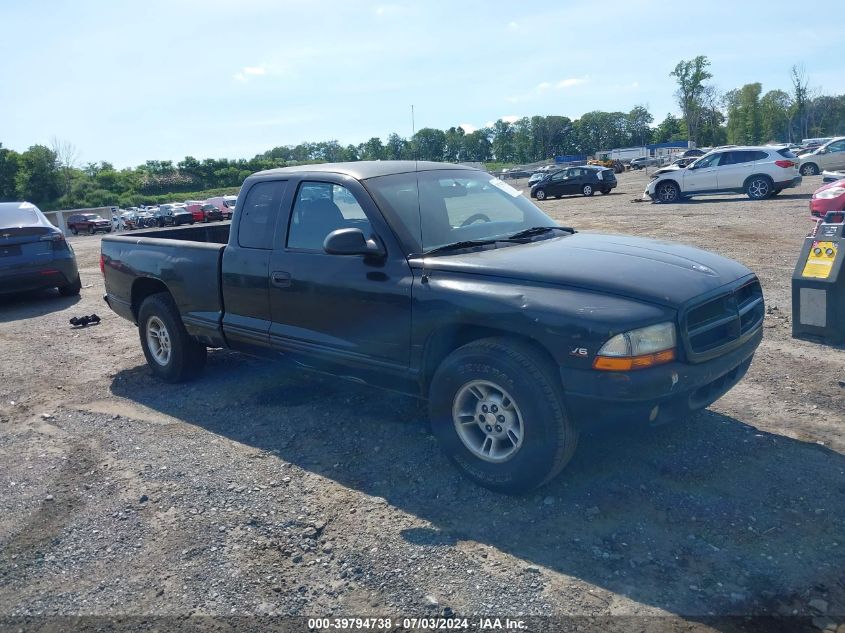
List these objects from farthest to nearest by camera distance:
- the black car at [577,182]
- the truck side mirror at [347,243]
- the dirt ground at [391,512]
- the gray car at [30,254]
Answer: the black car at [577,182], the gray car at [30,254], the truck side mirror at [347,243], the dirt ground at [391,512]

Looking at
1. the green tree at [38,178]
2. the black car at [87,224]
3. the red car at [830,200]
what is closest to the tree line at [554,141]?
the green tree at [38,178]

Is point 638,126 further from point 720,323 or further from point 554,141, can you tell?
point 720,323

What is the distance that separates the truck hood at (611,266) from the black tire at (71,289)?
9.39 metres

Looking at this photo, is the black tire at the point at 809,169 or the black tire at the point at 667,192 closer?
the black tire at the point at 667,192

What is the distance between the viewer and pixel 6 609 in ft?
11.0

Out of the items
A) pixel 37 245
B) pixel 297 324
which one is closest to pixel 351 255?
pixel 297 324

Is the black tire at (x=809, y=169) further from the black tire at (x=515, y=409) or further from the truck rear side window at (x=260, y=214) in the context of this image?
the black tire at (x=515, y=409)

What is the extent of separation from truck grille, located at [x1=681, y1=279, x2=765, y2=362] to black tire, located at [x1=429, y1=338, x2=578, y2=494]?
0.75 meters

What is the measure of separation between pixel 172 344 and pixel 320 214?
2162 mm

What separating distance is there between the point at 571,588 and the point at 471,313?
1523 mm

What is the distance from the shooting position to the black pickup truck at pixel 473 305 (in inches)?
145

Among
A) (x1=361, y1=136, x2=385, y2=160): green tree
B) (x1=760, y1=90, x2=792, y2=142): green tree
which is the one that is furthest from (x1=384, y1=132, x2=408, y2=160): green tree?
(x1=760, y1=90, x2=792, y2=142): green tree

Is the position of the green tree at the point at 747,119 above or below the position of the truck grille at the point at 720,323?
above

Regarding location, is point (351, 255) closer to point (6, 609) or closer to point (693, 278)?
point (693, 278)
